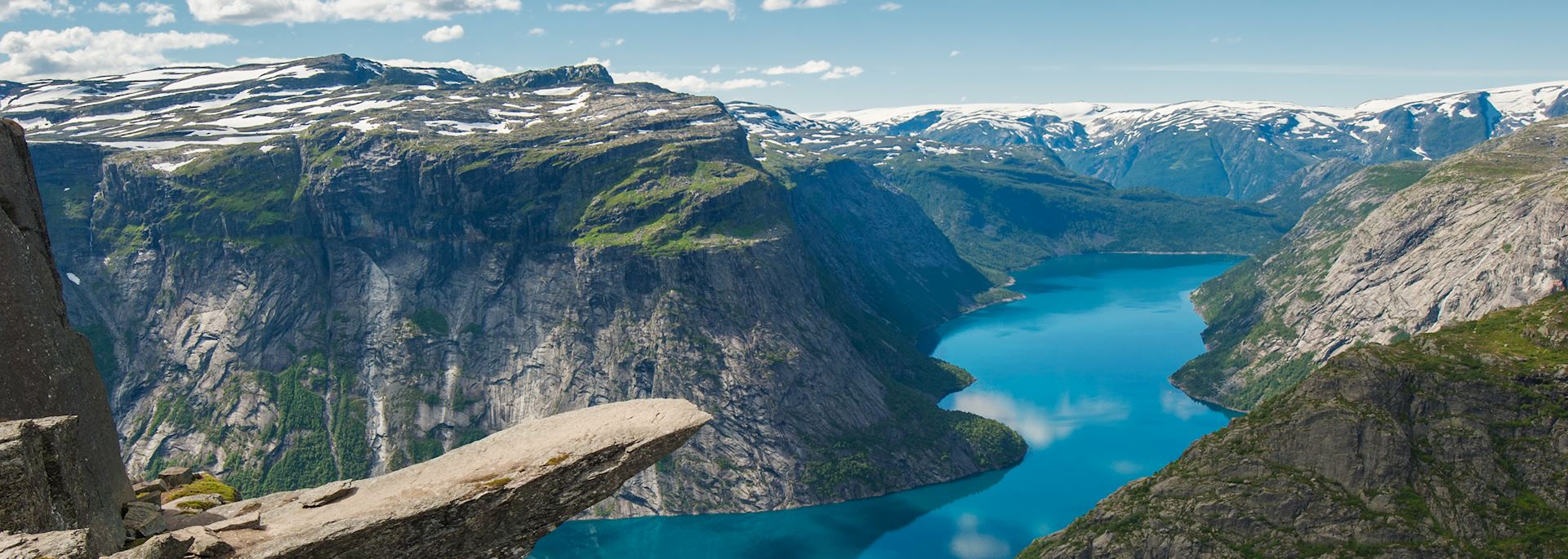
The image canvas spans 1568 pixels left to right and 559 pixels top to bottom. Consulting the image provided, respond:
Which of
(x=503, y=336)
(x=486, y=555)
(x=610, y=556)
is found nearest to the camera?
(x=486, y=555)

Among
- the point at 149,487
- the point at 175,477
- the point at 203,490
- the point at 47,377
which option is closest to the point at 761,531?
the point at 175,477

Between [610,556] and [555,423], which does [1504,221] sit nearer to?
[610,556]

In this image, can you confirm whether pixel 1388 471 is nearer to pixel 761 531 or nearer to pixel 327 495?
pixel 761 531

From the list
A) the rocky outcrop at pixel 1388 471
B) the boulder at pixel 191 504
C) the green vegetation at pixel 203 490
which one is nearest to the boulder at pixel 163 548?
the boulder at pixel 191 504

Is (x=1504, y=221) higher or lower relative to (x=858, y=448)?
higher

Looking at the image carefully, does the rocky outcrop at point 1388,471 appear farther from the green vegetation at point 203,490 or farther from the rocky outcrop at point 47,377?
the rocky outcrop at point 47,377

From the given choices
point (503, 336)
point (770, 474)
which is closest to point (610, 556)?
point (770, 474)
